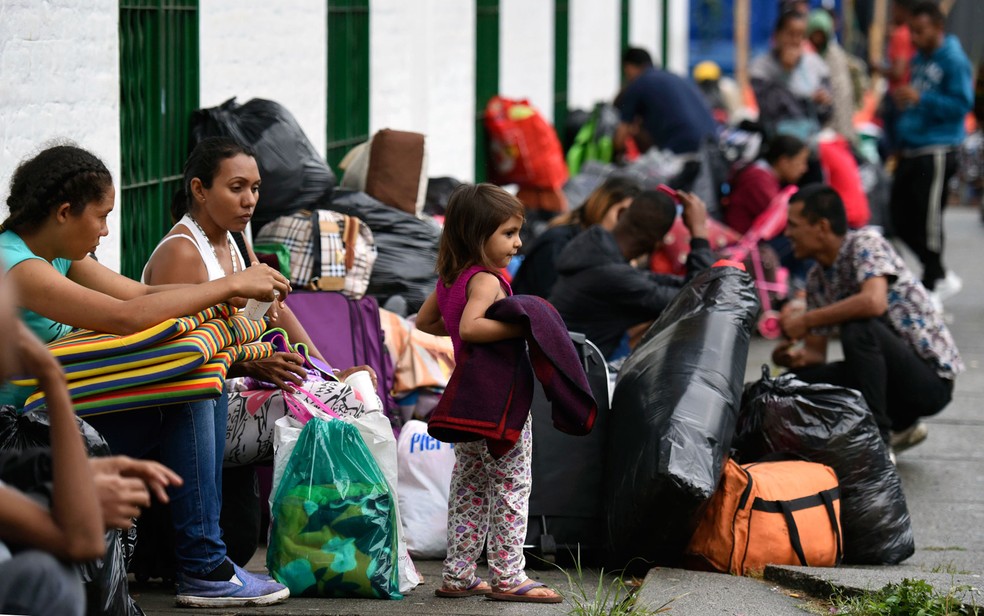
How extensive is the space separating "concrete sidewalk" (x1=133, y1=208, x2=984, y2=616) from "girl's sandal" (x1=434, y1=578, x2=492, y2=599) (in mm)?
29

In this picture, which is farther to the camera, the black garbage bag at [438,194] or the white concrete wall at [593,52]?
the white concrete wall at [593,52]

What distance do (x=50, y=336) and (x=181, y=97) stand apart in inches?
94.9

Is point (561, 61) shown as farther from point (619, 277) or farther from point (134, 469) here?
point (134, 469)

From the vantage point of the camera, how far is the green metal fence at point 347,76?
8.21 meters

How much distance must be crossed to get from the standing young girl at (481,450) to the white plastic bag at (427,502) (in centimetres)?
61

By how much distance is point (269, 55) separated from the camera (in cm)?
715

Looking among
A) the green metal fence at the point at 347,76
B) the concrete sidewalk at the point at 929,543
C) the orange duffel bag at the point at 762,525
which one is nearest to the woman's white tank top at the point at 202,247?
the concrete sidewalk at the point at 929,543

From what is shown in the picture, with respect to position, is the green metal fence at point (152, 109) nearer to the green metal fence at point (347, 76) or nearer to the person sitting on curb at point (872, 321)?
the green metal fence at point (347, 76)

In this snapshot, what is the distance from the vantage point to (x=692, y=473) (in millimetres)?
4621

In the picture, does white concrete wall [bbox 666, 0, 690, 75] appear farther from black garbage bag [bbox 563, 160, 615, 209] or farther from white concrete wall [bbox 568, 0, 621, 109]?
black garbage bag [bbox 563, 160, 615, 209]

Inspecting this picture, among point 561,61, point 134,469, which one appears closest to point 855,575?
point 134,469

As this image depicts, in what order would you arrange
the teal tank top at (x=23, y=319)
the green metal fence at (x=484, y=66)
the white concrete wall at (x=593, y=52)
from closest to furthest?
the teal tank top at (x=23, y=319) → the green metal fence at (x=484, y=66) → the white concrete wall at (x=593, y=52)

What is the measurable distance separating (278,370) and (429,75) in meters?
5.37

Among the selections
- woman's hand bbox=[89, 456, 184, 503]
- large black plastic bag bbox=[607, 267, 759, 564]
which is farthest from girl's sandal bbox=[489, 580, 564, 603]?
woman's hand bbox=[89, 456, 184, 503]
